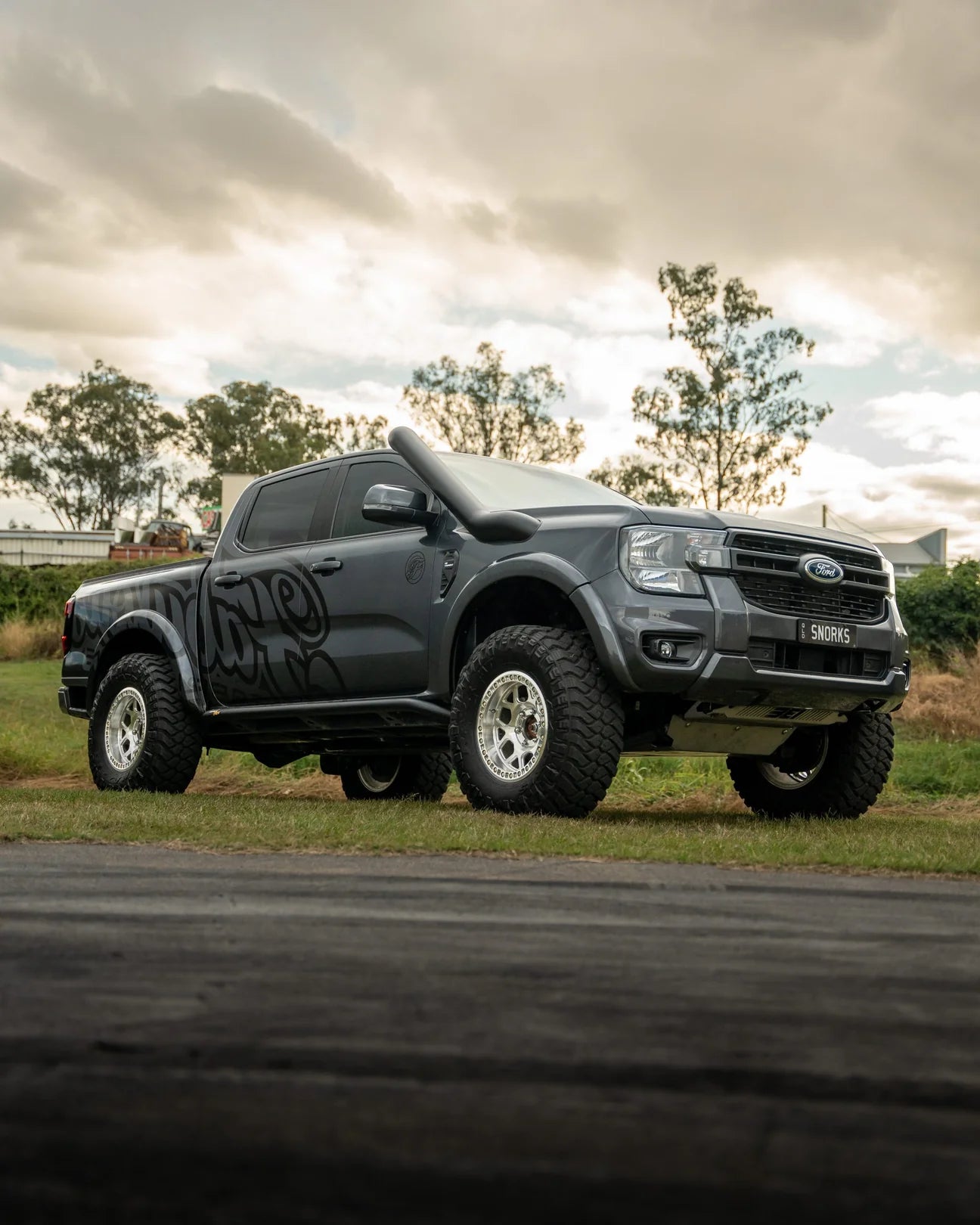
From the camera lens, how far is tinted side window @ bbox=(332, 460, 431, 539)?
27.3ft

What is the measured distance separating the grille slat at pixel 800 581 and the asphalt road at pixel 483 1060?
118 inches

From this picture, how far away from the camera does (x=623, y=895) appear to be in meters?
4.40

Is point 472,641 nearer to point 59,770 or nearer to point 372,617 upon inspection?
point 372,617

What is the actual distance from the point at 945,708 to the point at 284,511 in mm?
7591

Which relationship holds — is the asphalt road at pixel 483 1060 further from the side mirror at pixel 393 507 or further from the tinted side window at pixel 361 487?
the tinted side window at pixel 361 487

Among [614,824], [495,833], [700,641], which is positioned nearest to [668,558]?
[700,641]

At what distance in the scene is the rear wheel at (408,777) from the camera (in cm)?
1004

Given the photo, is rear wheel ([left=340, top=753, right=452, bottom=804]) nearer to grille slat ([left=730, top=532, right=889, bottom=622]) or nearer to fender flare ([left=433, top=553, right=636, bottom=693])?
fender flare ([left=433, top=553, right=636, bottom=693])

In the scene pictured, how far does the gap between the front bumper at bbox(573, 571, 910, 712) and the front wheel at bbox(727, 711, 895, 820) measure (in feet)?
3.31

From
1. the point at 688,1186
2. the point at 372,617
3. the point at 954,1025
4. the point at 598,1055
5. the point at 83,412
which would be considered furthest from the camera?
the point at 83,412

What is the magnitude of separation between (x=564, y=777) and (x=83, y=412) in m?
71.1

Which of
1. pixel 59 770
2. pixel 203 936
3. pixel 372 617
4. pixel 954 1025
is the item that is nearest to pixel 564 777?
pixel 372 617

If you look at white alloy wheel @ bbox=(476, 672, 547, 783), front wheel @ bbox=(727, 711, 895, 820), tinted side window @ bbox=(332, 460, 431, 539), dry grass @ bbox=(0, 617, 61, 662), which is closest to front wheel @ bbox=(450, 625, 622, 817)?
white alloy wheel @ bbox=(476, 672, 547, 783)

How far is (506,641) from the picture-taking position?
7.12 meters
